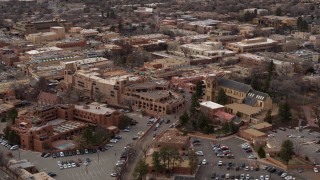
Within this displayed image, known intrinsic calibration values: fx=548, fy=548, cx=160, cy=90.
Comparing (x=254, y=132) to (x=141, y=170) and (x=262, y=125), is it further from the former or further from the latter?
(x=141, y=170)

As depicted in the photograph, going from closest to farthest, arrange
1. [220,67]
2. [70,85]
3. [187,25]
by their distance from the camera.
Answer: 1. [70,85]
2. [220,67]
3. [187,25]

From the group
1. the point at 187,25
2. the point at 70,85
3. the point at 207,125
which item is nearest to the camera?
the point at 207,125

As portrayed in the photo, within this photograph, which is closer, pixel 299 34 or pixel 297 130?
pixel 297 130

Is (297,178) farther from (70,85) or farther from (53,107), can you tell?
(70,85)

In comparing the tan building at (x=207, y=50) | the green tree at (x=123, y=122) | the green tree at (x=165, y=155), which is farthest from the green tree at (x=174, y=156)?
the tan building at (x=207, y=50)

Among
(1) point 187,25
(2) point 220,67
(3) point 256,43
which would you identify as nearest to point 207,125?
(2) point 220,67

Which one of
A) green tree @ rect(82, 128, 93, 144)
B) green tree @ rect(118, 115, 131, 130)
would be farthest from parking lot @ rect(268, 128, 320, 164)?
green tree @ rect(82, 128, 93, 144)
